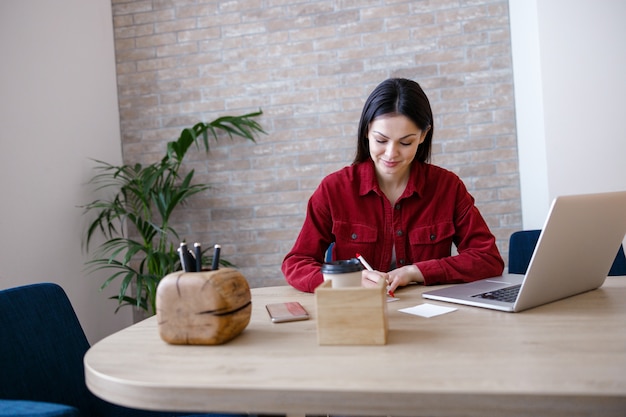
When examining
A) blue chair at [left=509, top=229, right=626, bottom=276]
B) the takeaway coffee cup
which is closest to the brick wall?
blue chair at [left=509, top=229, right=626, bottom=276]

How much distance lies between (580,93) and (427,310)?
1738 mm

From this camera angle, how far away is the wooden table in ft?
2.41

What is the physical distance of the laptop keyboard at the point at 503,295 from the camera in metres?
1.27

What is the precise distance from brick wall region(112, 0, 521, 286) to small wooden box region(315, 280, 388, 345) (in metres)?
2.26

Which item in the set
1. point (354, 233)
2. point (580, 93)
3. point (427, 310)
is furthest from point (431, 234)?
point (580, 93)

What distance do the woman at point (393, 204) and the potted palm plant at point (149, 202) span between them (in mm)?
1365

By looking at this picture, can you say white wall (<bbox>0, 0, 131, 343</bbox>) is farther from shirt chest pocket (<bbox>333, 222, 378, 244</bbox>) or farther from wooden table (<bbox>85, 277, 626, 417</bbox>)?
wooden table (<bbox>85, 277, 626, 417</bbox>)

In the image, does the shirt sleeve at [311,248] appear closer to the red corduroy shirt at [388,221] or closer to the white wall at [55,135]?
the red corduroy shirt at [388,221]

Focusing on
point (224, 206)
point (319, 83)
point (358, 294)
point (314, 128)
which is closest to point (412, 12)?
point (319, 83)

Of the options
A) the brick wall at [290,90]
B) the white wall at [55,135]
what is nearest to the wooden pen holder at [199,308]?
the white wall at [55,135]

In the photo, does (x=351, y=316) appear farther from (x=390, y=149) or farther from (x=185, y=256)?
(x=390, y=149)

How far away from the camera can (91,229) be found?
9.87 feet

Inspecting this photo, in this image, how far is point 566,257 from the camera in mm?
1204

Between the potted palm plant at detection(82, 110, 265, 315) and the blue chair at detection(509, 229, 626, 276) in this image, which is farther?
the potted palm plant at detection(82, 110, 265, 315)
